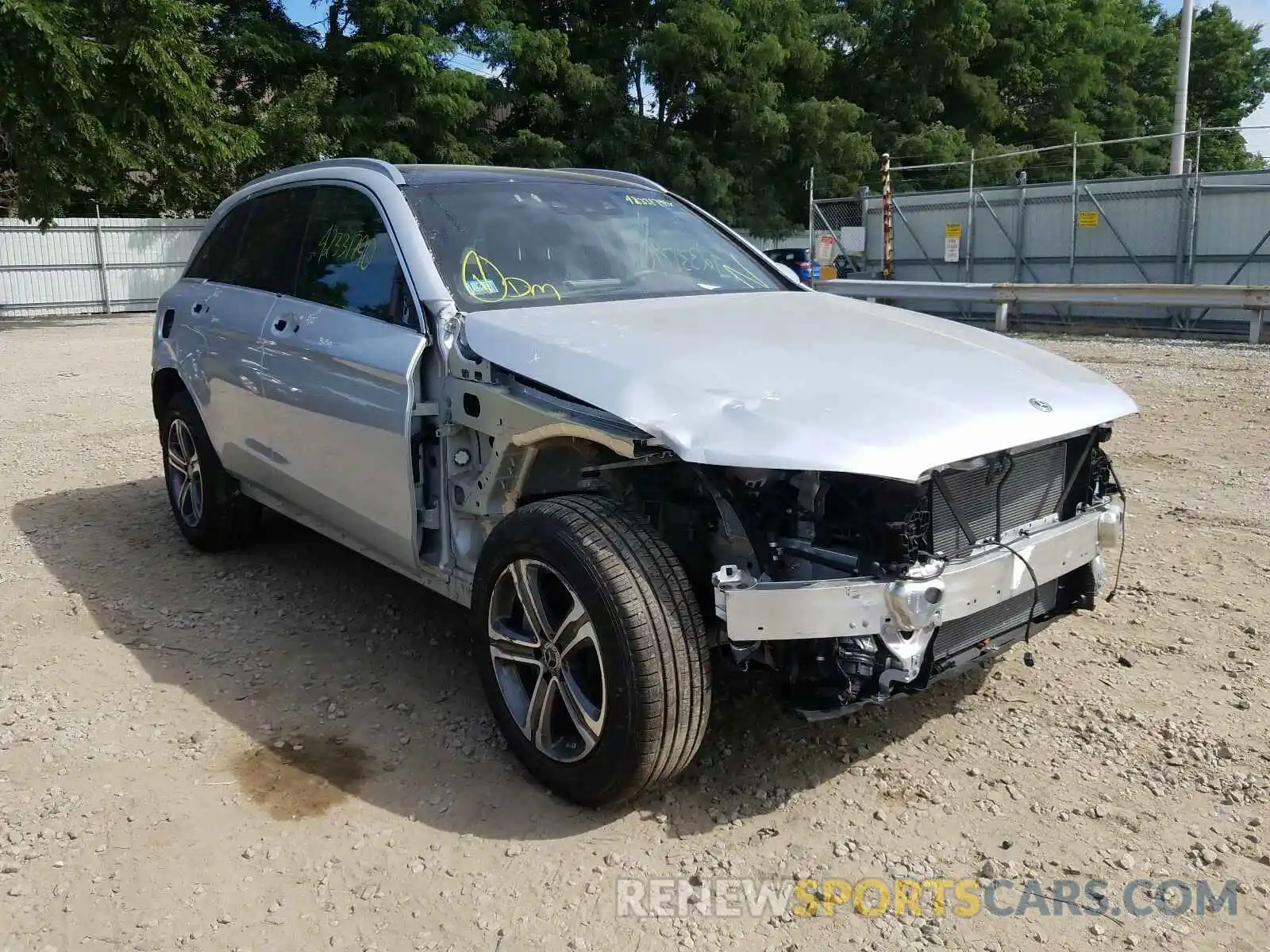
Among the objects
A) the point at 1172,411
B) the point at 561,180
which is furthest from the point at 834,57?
the point at 561,180

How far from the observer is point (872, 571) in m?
2.90

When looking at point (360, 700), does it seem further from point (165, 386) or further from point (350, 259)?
point (165, 386)

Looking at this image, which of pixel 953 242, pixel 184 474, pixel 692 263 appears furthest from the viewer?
pixel 953 242

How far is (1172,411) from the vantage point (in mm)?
8805

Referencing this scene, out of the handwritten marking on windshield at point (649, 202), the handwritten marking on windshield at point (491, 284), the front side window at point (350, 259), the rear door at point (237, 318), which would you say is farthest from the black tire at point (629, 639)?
the rear door at point (237, 318)

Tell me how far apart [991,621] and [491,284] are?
204 cm

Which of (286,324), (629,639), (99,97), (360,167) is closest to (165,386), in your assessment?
(286,324)

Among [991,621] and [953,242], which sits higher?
[953,242]

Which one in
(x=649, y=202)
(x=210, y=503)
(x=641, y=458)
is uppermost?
(x=649, y=202)

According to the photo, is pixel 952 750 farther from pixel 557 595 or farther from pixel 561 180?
pixel 561 180

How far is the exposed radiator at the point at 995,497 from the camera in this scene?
307 centimetres

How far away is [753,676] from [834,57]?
34.2 m

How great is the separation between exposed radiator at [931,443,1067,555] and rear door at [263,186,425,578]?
5.71 ft

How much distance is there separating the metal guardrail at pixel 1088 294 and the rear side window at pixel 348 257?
857 cm
